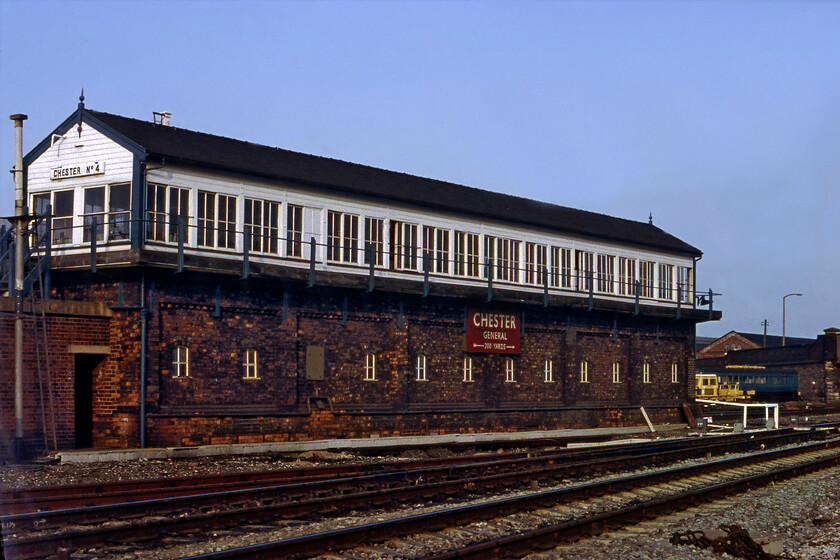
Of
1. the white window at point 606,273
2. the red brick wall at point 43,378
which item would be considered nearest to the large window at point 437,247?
the white window at point 606,273

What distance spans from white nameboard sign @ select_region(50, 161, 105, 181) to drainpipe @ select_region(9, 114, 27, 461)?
2164mm

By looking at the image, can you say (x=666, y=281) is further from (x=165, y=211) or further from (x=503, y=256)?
(x=165, y=211)

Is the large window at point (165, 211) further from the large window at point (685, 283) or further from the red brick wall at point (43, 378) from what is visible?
the large window at point (685, 283)

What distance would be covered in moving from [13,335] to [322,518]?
36.5 ft

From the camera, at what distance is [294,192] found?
81.3 feet

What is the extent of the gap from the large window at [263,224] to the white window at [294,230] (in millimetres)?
320

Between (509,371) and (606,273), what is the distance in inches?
259

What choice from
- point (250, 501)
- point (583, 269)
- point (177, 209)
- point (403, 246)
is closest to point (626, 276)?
point (583, 269)

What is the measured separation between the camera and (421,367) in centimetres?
2788

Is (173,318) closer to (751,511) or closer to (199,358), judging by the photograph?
(199,358)

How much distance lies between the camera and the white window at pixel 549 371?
31.9m

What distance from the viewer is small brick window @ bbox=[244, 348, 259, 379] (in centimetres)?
2339

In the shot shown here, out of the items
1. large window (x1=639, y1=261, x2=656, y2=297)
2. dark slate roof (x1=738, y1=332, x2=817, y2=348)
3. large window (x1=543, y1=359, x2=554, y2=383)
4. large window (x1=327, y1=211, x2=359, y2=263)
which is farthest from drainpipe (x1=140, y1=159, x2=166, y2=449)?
dark slate roof (x1=738, y1=332, x2=817, y2=348)

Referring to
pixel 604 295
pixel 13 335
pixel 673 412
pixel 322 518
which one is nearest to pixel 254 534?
pixel 322 518
